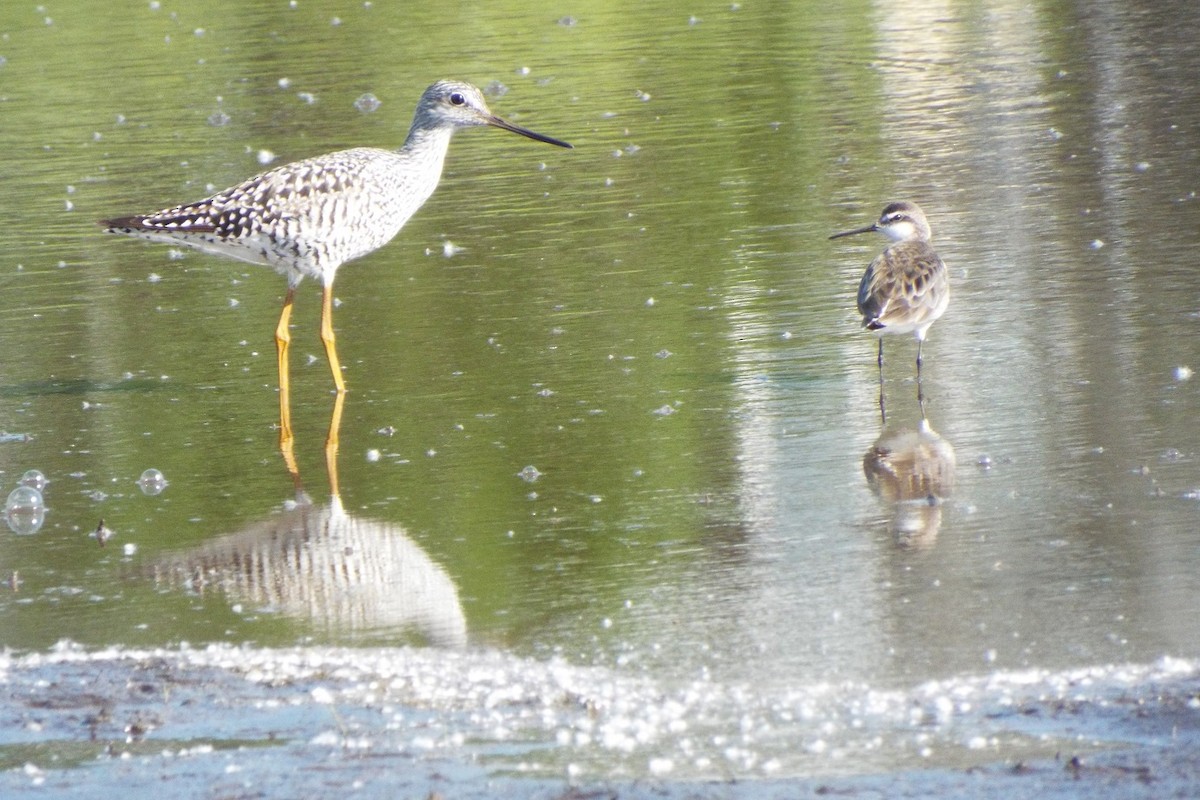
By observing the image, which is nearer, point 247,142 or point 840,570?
point 840,570

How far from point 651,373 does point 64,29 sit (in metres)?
19.9

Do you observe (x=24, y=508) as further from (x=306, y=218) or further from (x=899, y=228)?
(x=899, y=228)

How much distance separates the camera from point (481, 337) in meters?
10.2

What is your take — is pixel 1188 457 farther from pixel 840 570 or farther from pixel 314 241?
pixel 314 241

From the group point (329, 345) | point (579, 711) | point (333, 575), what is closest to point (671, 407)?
point (329, 345)

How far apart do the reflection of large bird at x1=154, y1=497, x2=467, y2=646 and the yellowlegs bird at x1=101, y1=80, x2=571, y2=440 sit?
1.98 meters

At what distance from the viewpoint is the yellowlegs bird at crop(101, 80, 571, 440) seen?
30.9ft

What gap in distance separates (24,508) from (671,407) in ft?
9.65

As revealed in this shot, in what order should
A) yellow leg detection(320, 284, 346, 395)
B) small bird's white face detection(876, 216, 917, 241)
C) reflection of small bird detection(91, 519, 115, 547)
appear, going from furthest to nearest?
1. small bird's white face detection(876, 216, 917, 241)
2. yellow leg detection(320, 284, 346, 395)
3. reflection of small bird detection(91, 519, 115, 547)

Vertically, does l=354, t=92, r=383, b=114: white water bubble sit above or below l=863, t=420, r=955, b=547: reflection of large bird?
above

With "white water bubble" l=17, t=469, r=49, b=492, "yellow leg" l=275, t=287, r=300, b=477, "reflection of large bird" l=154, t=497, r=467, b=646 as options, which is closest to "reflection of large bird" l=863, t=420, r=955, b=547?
"reflection of large bird" l=154, t=497, r=467, b=646

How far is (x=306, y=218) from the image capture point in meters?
9.41

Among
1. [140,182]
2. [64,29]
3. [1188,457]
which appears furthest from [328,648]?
[64,29]

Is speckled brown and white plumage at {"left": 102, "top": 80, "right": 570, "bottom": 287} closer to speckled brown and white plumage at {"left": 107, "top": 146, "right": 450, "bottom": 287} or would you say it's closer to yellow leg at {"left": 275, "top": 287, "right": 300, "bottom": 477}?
speckled brown and white plumage at {"left": 107, "top": 146, "right": 450, "bottom": 287}
